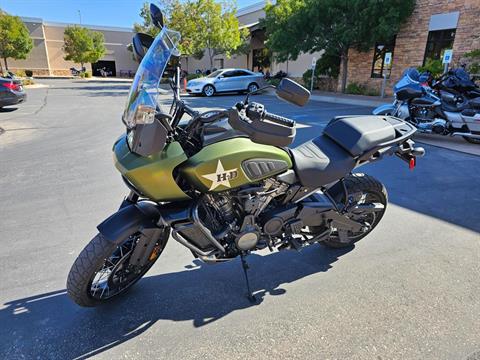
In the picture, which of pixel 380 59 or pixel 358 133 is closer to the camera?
pixel 358 133

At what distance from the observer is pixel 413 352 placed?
6.29 ft

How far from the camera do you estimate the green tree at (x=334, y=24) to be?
45.4ft

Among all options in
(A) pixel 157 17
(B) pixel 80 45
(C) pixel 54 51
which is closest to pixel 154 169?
(A) pixel 157 17

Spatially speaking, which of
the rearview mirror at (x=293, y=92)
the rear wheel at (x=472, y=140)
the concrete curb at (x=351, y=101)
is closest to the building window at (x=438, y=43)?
the concrete curb at (x=351, y=101)

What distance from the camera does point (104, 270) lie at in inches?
85.4

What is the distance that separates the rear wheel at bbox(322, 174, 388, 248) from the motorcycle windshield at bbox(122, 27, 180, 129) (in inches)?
68.3

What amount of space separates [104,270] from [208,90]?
1652 cm

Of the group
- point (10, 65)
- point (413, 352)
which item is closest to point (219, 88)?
point (413, 352)

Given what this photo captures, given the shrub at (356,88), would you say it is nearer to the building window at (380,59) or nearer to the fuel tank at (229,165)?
the building window at (380,59)

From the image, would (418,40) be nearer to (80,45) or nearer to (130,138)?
(130,138)

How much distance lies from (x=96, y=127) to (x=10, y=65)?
42.1 metres

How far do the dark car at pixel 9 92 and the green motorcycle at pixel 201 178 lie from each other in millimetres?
10441

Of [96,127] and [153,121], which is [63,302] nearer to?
[153,121]

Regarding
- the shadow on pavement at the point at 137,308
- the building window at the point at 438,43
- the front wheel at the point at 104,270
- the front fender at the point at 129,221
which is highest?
the building window at the point at 438,43
